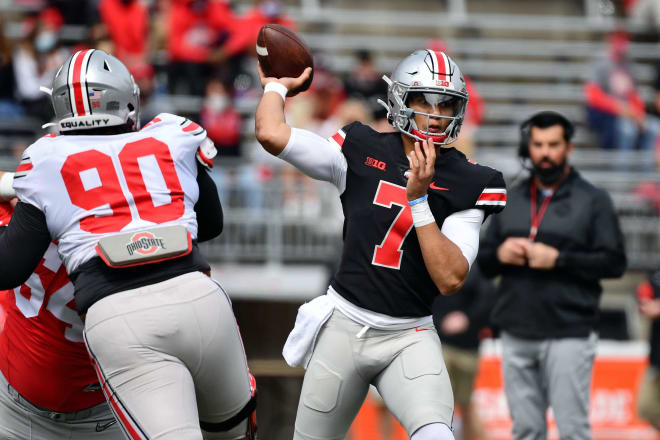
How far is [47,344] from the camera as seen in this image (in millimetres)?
3988

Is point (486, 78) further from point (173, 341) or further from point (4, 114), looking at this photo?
point (173, 341)

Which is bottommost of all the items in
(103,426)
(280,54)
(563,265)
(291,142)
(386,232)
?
(103,426)

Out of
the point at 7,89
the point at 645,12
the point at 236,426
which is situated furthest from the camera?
the point at 645,12

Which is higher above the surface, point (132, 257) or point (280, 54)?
point (280, 54)

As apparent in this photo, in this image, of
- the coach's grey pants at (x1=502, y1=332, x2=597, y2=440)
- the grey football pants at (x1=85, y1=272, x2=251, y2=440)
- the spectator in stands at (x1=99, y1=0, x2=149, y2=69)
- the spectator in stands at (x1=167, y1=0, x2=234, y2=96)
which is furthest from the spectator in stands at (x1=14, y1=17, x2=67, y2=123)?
the grey football pants at (x1=85, y1=272, x2=251, y2=440)

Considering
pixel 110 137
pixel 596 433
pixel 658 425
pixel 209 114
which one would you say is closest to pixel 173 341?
pixel 110 137

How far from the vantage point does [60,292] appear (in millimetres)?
3965

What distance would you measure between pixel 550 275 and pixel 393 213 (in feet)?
6.22

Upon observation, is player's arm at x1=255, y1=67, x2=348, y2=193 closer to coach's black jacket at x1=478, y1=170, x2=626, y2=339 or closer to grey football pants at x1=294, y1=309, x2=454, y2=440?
grey football pants at x1=294, y1=309, x2=454, y2=440

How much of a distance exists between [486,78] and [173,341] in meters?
10.0

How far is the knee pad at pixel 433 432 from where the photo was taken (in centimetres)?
366

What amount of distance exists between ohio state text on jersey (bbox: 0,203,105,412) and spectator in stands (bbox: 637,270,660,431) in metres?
3.88

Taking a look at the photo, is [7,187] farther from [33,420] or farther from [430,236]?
[430,236]

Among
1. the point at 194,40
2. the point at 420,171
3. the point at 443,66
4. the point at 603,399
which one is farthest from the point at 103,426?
the point at 194,40
